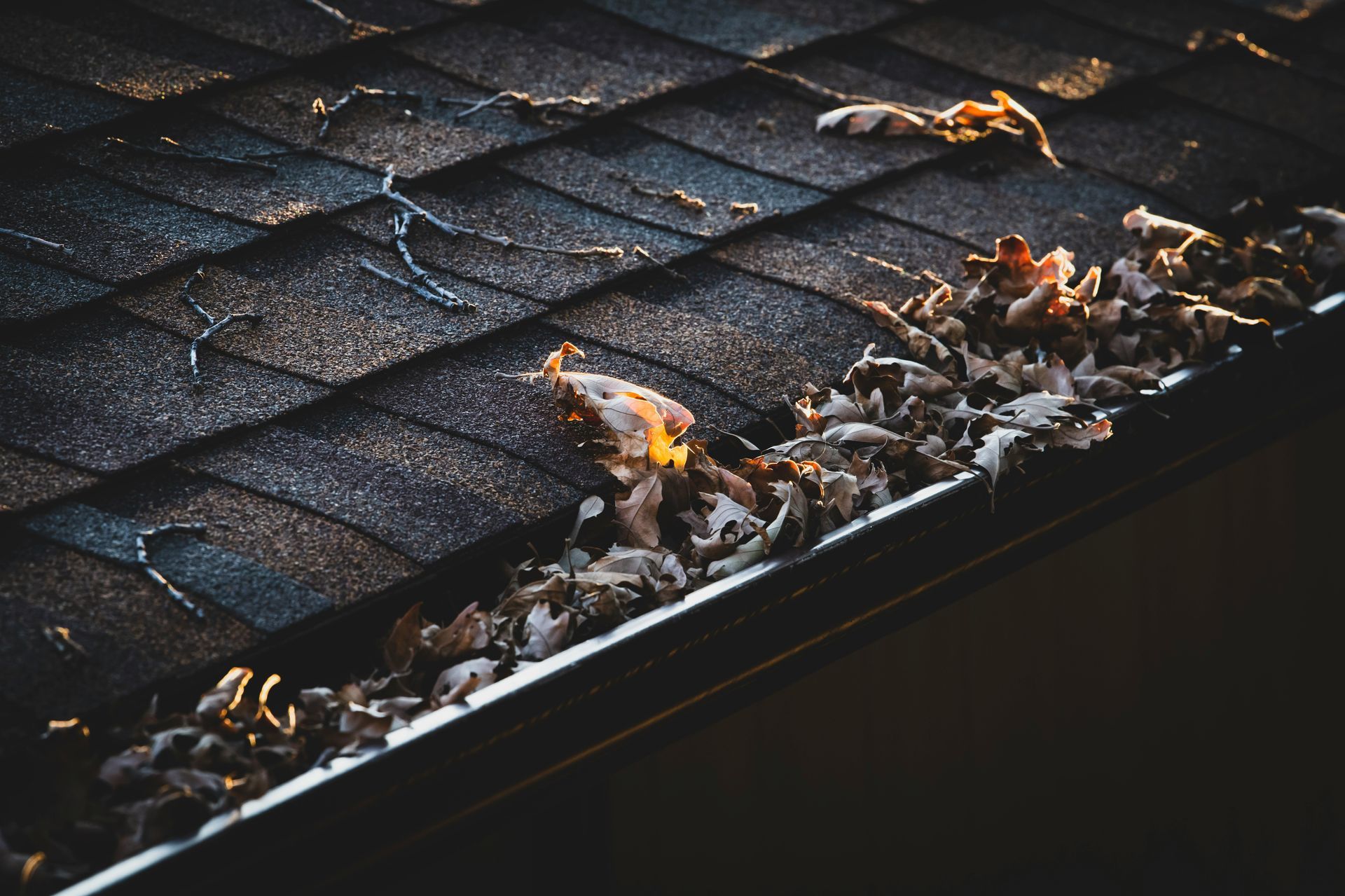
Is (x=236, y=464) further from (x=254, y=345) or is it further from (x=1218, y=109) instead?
(x=1218, y=109)

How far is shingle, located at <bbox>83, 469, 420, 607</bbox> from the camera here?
1618 mm

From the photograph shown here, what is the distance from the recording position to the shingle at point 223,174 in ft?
7.63

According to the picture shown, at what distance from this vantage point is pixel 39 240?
2145 mm

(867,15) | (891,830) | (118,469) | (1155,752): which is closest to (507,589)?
(118,469)

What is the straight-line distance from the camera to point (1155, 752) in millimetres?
3096

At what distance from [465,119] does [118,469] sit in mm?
1282

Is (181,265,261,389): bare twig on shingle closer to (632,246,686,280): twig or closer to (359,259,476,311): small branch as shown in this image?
(359,259,476,311): small branch

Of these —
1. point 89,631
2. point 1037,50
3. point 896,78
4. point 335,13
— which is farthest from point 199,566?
point 1037,50

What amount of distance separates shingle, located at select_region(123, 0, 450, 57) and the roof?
1 cm

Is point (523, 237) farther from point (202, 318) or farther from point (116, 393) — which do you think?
point (116, 393)

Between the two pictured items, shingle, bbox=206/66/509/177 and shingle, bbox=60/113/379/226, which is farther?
shingle, bbox=206/66/509/177

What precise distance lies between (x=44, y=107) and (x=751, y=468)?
171 centimetres

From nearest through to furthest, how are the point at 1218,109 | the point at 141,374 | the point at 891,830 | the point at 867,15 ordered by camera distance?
1. the point at 141,374
2. the point at 891,830
3. the point at 1218,109
4. the point at 867,15

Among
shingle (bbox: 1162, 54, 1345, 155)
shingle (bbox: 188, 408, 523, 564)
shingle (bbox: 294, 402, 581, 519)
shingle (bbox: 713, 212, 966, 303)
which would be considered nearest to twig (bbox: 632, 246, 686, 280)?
shingle (bbox: 713, 212, 966, 303)
